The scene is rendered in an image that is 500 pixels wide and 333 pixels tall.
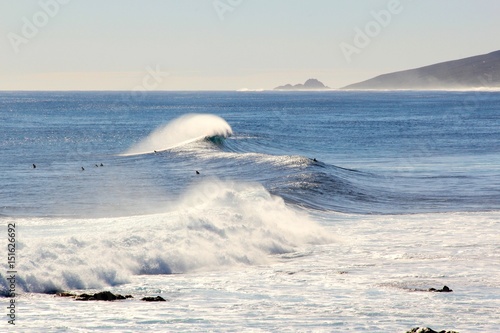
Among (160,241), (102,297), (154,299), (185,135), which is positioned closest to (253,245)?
(160,241)

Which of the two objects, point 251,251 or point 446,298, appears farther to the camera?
point 251,251

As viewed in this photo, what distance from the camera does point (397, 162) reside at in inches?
2136

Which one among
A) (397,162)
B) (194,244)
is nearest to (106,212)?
(194,244)

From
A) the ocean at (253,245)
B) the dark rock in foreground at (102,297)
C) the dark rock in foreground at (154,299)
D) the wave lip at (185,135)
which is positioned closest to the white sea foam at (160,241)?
the ocean at (253,245)

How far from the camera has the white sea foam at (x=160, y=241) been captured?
19.5 metres

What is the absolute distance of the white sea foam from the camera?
63.9 ft

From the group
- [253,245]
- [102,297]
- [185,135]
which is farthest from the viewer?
[185,135]

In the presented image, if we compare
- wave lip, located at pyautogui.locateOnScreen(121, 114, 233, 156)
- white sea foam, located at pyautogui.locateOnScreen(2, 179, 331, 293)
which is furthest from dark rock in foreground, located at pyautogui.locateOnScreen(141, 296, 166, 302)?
wave lip, located at pyautogui.locateOnScreen(121, 114, 233, 156)

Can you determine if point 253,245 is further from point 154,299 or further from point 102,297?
point 102,297

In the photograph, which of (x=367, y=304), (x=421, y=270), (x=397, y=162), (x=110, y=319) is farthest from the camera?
(x=397, y=162)

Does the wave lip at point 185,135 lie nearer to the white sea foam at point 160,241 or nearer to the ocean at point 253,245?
the ocean at point 253,245

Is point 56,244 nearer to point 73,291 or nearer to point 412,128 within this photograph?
point 73,291

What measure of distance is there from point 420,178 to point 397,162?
38.2ft

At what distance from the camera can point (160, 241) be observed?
2283 cm
